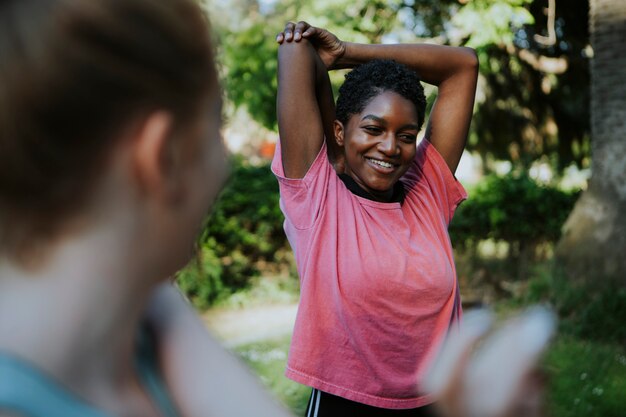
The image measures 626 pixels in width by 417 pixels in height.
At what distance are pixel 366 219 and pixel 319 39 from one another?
0.79 meters

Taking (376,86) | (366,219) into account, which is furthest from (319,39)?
(366,219)

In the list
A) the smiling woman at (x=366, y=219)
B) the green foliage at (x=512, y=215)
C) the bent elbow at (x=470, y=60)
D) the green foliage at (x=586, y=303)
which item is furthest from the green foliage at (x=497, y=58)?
the smiling woman at (x=366, y=219)

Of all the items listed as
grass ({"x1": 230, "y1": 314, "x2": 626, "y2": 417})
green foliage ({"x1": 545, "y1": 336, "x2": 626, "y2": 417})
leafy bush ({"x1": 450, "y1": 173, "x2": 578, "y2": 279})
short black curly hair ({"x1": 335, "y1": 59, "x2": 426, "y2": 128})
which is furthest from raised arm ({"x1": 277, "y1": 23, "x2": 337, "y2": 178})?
leafy bush ({"x1": 450, "y1": 173, "x2": 578, "y2": 279})

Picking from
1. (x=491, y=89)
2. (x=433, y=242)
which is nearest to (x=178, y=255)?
(x=433, y=242)

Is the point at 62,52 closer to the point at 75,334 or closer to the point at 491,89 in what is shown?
the point at 75,334

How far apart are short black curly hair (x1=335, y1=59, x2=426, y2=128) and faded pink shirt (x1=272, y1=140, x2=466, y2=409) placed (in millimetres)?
387

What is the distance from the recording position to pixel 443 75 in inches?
107

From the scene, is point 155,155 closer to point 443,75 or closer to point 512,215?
point 443,75

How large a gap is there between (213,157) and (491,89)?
11.1 meters

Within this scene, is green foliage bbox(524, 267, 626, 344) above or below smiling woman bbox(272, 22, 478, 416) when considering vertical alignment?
below

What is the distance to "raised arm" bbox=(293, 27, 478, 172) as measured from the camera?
2.55 m

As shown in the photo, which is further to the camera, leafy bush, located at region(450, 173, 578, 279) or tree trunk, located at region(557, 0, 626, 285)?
leafy bush, located at region(450, 173, 578, 279)

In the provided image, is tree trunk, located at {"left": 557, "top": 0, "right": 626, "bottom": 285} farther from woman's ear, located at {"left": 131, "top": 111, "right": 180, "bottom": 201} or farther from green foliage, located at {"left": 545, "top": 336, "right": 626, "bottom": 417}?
woman's ear, located at {"left": 131, "top": 111, "right": 180, "bottom": 201}

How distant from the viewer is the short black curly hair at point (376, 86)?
2379 mm
